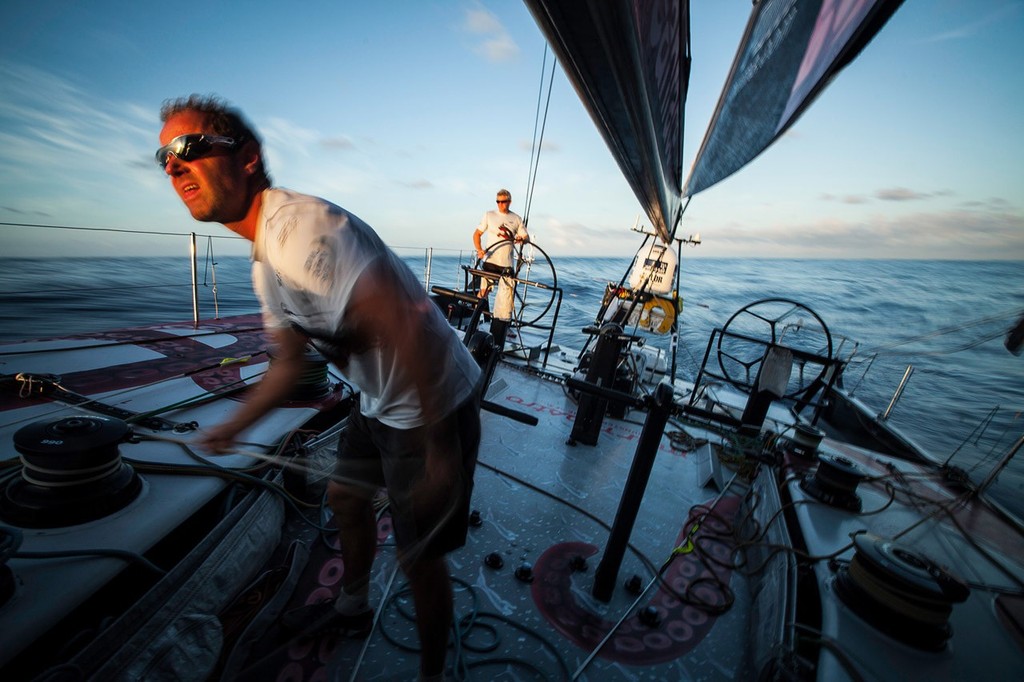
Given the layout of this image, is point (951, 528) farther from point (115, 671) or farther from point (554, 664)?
point (115, 671)

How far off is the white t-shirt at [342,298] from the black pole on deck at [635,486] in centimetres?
90

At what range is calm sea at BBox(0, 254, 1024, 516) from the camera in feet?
24.6

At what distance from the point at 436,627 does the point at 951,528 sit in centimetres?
313

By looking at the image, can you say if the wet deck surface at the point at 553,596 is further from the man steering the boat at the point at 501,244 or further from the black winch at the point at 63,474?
the man steering the boat at the point at 501,244

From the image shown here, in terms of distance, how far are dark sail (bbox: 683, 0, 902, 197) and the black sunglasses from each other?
5.17ft

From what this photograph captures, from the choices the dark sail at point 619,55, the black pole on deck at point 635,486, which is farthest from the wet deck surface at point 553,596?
the dark sail at point 619,55

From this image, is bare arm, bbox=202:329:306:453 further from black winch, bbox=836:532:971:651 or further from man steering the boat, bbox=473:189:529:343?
man steering the boat, bbox=473:189:529:343

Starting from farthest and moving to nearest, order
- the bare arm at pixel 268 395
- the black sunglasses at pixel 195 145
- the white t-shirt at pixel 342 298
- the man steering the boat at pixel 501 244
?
the man steering the boat at pixel 501 244 < the bare arm at pixel 268 395 < the black sunglasses at pixel 195 145 < the white t-shirt at pixel 342 298

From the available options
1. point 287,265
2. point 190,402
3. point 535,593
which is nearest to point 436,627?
point 535,593

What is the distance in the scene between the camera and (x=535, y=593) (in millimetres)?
2023

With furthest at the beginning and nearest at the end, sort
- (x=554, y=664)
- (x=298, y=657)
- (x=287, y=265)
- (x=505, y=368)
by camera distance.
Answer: (x=505, y=368), (x=554, y=664), (x=298, y=657), (x=287, y=265)

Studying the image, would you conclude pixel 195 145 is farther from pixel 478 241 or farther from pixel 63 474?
pixel 478 241

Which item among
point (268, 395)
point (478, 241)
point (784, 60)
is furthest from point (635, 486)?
point (478, 241)

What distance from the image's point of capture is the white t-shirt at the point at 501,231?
5.03m
